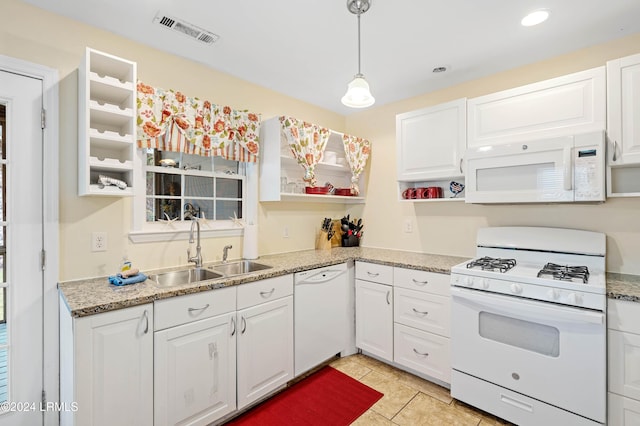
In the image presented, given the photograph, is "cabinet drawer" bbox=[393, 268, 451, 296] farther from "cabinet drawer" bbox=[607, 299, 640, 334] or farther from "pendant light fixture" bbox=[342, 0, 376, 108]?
"pendant light fixture" bbox=[342, 0, 376, 108]

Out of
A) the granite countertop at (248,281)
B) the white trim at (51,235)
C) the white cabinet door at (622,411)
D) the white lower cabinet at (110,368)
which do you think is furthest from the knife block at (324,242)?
the white cabinet door at (622,411)

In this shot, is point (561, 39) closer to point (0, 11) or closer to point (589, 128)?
point (589, 128)

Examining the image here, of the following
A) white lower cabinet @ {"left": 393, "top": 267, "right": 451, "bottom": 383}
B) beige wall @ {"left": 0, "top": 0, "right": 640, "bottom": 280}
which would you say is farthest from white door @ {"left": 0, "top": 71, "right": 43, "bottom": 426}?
white lower cabinet @ {"left": 393, "top": 267, "right": 451, "bottom": 383}

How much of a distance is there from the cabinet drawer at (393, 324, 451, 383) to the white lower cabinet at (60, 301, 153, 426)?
178 centimetres

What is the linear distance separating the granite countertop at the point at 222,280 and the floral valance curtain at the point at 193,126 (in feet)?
3.00

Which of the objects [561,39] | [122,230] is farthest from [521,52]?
[122,230]

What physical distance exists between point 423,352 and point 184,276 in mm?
1901

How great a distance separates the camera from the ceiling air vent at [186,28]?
1835 millimetres

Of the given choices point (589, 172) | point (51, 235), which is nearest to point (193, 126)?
point (51, 235)

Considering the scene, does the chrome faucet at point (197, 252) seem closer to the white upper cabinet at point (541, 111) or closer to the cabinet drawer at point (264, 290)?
the cabinet drawer at point (264, 290)

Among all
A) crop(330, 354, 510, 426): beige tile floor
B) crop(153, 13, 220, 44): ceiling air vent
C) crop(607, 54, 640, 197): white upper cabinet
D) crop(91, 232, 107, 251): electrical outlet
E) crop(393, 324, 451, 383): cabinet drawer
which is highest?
crop(153, 13, 220, 44): ceiling air vent

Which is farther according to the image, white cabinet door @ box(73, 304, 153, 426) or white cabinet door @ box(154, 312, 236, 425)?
white cabinet door @ box(154, 312, 236, 425)

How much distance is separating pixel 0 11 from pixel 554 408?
377 cm

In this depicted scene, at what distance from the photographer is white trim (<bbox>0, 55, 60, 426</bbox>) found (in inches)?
67.8
